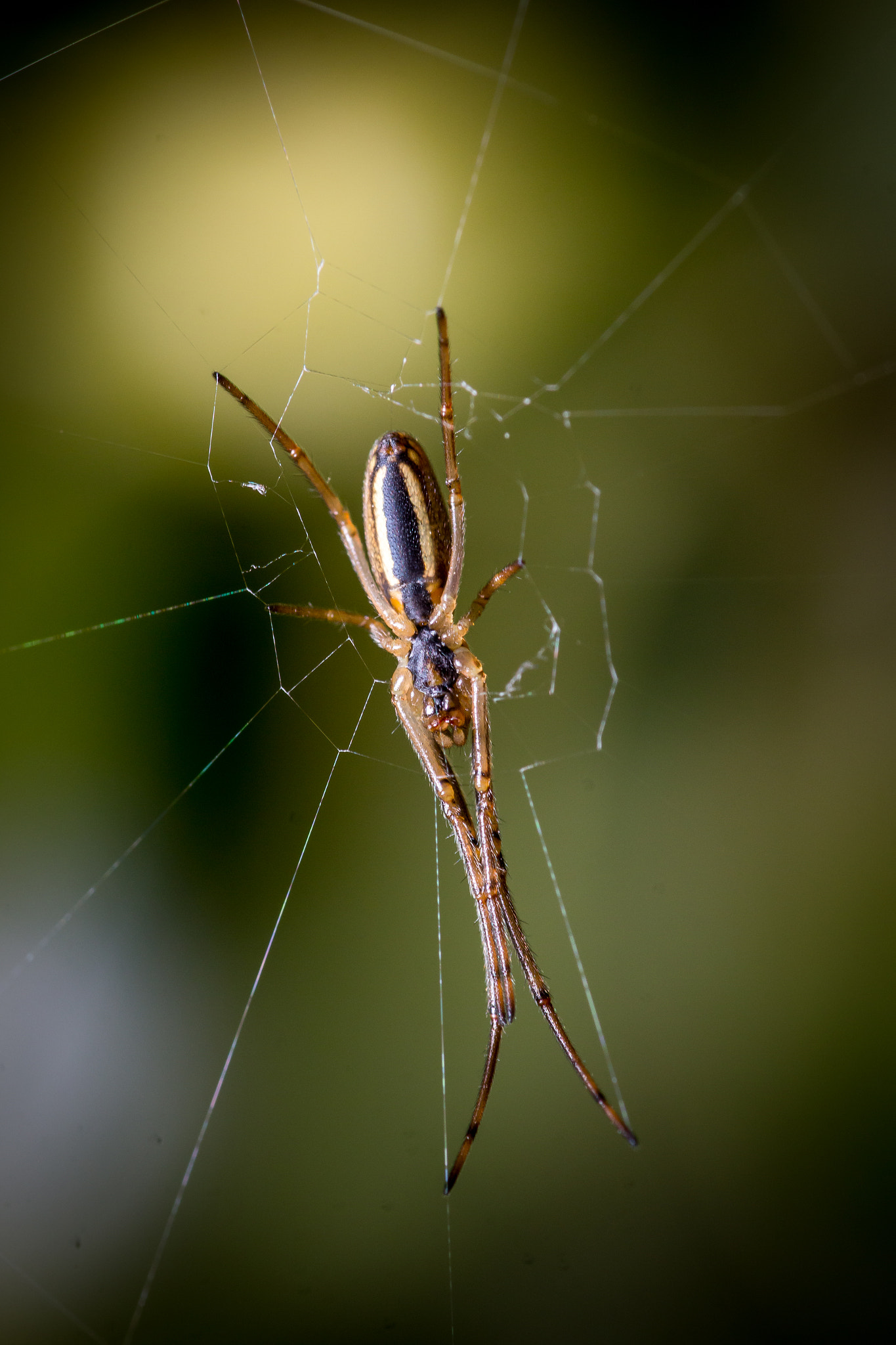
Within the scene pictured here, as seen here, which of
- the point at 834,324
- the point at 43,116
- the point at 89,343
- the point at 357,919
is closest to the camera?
the point at 43,116

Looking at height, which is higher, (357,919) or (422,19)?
(422,19)

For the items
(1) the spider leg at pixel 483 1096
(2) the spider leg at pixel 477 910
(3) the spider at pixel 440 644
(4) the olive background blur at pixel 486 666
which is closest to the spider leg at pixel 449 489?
(3) the spider at pixel 440 644

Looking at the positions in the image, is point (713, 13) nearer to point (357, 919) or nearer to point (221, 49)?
point (221, 49)

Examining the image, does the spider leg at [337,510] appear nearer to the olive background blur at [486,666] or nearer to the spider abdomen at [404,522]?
the spider abdomen at [404,522]

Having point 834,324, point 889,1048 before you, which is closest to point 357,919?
point 889,1048

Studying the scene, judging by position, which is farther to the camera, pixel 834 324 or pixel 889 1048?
pixel 834 324

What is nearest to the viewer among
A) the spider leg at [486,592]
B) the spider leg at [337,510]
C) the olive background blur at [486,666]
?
the spider leg at [337,510]
